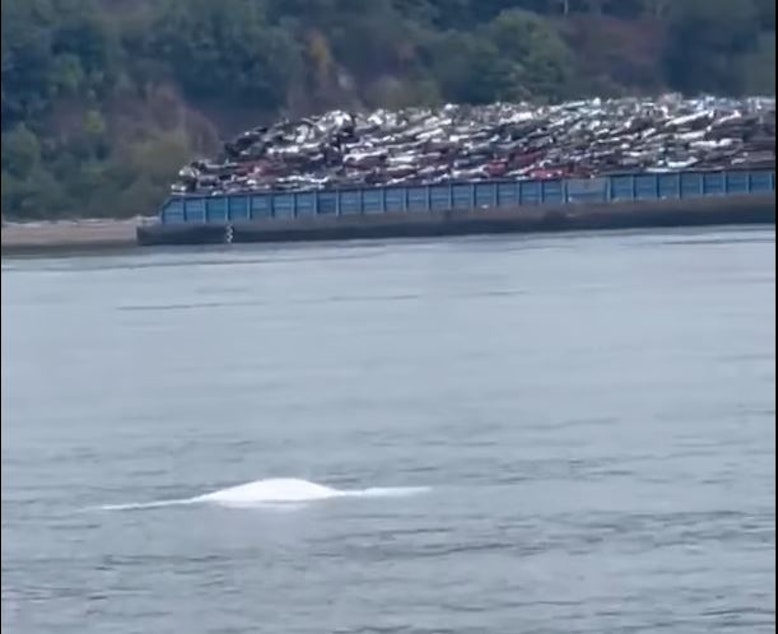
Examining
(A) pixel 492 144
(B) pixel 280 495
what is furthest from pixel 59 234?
(A) pixel 492 144

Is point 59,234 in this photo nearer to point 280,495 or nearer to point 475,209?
point 280,495

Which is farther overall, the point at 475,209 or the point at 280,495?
the point at 475,209

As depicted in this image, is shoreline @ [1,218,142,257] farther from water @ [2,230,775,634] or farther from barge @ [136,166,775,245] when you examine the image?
barge @ [136,166,775,245]

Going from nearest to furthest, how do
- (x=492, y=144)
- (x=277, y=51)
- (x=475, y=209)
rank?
1. (x=277, y=51)
2. (x=492, y=144)
3. (x=475, y=209)

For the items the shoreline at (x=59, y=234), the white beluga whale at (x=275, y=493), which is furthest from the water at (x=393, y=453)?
the shoreline at (x=59, y=234)

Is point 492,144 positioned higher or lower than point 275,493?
higher

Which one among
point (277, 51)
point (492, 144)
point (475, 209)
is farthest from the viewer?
point (475, 209)

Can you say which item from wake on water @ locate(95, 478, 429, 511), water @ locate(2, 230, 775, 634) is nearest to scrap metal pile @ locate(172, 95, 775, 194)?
water @ locate(2, 230, 775, 634)
